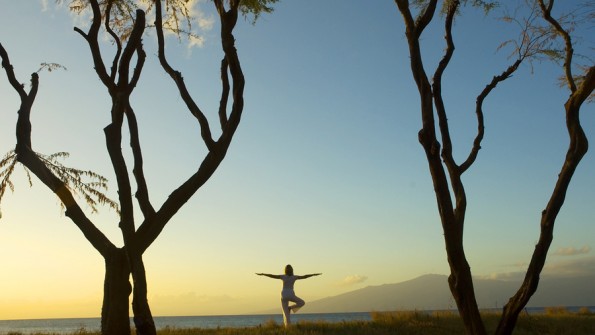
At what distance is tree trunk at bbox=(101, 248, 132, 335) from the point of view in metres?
9.59

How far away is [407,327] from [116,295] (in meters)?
7.47

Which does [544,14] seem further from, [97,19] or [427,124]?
[97,19]

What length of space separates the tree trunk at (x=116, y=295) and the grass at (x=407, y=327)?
4.17m

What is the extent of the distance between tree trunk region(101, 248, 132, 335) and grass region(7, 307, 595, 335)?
4.17 metres

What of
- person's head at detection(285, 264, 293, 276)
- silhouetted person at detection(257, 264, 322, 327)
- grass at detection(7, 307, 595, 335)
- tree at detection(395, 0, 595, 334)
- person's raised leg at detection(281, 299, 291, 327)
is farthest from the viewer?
person's head at detection(285, 264, 293, 276)

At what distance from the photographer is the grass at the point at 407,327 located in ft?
44.8

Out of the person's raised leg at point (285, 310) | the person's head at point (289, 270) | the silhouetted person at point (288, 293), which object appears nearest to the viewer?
the person's raised leg at point (285, 310)

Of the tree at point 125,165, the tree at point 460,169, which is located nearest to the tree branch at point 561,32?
the tree at point 460,169

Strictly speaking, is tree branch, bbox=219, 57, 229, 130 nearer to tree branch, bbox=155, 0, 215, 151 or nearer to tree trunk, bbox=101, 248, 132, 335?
tree branch, bbox=155, 0, 215, 151

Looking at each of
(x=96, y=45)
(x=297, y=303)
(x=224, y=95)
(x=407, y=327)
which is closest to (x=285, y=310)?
(x=297, y=303)

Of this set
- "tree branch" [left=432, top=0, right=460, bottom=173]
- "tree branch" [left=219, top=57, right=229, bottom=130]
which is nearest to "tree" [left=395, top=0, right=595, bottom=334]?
"tree branch" [left=432, top=0, right=460, bottom=173]

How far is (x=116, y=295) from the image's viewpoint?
971 centimetres

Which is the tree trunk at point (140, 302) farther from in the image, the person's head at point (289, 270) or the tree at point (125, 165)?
the person's head at point (289, 270)

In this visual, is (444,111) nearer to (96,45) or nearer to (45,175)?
(96,45)
